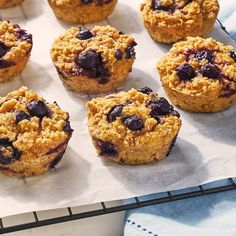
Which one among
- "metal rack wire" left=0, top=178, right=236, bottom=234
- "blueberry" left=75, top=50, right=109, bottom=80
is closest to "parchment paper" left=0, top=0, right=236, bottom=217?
"metal rack wire" left=0, top=178, right=236, bottom=234

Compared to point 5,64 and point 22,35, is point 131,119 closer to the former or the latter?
point 5,64

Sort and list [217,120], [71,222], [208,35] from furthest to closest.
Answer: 1. [208,35]
2. [217,120]
3. [71,222]

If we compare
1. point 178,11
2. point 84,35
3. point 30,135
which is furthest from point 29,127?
point 178,11

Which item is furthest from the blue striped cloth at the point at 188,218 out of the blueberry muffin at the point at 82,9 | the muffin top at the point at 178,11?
the blueberry muffin at the point at 82,9

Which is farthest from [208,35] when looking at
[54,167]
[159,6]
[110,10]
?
[54,167]

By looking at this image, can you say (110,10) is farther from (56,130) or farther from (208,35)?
(56,130)

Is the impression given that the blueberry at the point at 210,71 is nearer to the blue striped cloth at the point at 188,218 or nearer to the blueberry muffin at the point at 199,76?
the blueberry muffin at the point at 199,76

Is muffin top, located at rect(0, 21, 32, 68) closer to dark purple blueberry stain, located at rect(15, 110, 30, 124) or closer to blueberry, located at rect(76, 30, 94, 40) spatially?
blueberry, located at rect(76, 30, 94, 40)
